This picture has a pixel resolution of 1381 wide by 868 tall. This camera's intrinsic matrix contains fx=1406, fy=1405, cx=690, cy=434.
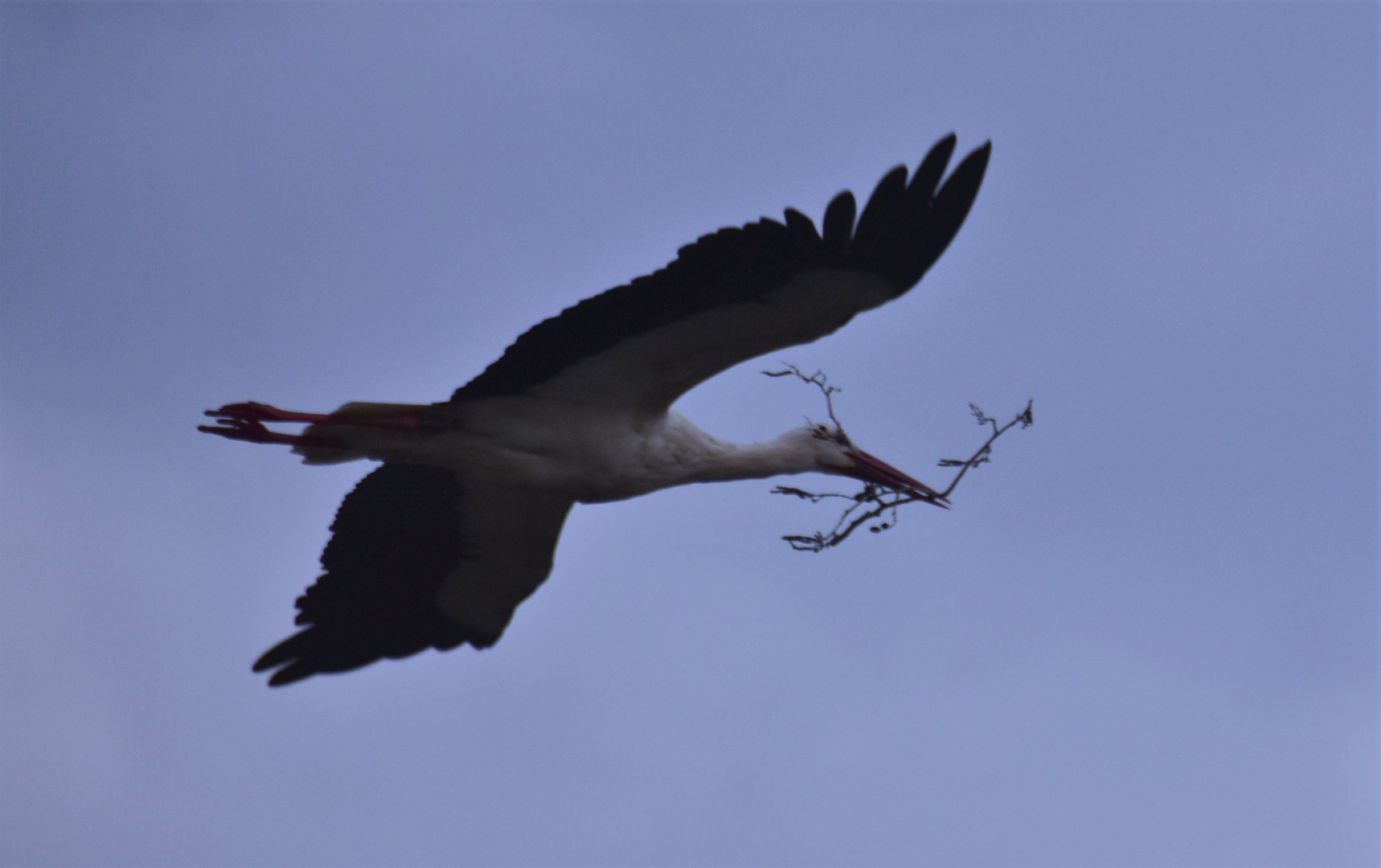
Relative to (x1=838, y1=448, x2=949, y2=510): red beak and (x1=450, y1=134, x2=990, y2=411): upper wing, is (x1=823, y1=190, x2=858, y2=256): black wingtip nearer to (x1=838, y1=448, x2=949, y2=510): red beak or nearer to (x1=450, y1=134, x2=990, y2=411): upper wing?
(x1=450, y1=134, x2=990, y2=411): upper wing

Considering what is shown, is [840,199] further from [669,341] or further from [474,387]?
[474,387]

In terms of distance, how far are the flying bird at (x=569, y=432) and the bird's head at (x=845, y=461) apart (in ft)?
0.03

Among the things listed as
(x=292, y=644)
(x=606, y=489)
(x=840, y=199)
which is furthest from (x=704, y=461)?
(x=292, y=644)

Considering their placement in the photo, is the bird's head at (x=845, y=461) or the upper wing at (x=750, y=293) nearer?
the upper wing at (x=750, y=293)

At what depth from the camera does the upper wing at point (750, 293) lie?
611 cm

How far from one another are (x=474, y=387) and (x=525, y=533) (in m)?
1.29

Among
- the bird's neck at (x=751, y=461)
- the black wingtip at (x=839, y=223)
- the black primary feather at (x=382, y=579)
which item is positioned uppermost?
the black wingtip at (x=839, y=223)

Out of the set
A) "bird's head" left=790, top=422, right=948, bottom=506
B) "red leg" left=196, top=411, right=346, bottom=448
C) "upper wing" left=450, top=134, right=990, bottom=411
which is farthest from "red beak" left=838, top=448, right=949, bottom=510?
"red leg" left=196, top=411, right=346, bottom=448

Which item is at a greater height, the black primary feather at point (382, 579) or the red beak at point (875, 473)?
the red beak at point (875, 473)

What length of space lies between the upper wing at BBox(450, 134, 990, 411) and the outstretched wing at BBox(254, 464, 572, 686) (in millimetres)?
1113

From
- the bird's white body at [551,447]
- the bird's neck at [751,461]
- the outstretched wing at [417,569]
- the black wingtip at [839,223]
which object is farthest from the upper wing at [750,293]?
the outstretched wing at [417,569]

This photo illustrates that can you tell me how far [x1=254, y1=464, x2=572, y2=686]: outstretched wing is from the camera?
7.94 meters

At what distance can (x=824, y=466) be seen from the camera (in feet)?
26.2

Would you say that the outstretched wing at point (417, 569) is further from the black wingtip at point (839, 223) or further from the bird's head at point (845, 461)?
the black wingtip at point (839, 223)
